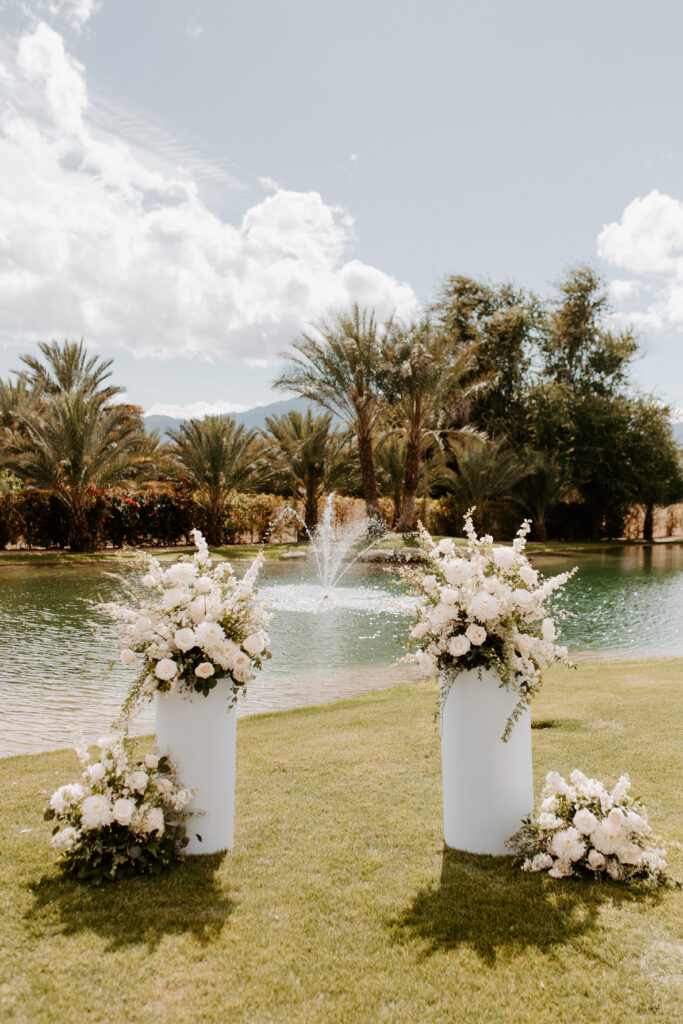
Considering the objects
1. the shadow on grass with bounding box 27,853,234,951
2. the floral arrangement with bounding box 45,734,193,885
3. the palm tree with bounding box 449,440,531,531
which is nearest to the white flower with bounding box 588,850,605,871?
the shadow on grass with bounding box 27,853,234,951

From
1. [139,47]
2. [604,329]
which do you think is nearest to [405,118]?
[139,47]

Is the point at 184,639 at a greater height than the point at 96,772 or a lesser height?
greater

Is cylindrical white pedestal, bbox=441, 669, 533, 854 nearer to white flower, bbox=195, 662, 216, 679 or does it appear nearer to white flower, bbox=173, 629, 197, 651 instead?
white flower, bbox=195, 662, 216, 679

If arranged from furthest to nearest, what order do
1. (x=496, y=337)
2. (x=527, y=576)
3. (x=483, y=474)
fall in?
(x=496, y=337) → (x=483, y=474) → (x=527, y=576)

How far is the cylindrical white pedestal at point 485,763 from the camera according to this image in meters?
2.97

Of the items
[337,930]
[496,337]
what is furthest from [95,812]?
[496,337]

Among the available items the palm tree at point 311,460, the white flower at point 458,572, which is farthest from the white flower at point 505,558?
the palm tree at point 311,460

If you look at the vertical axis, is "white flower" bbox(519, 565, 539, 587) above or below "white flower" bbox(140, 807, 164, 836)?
above

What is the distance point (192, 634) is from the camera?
295 cm

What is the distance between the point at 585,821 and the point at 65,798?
2202 millimetres

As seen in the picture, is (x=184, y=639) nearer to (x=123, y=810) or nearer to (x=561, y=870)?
(x=123, y=810)

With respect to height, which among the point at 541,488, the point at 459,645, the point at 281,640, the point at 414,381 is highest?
the point at 414,381

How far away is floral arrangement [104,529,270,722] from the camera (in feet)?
9.65

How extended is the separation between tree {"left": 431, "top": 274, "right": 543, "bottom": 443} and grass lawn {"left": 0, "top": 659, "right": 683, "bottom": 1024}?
28.0 metres
